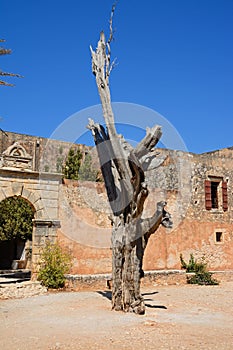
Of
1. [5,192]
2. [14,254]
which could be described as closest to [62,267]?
[5,192]

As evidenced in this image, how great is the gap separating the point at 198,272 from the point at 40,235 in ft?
19.3

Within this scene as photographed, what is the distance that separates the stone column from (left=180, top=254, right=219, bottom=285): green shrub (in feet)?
16.3

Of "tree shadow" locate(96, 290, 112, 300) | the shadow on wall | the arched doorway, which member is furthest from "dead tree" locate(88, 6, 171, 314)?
the shadow on wall

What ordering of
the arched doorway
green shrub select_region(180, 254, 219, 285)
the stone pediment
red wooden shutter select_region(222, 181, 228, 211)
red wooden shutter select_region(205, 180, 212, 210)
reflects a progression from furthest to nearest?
the arched doorway < red wooden shutter select_region(222, 181, 228, 211) < red wooden shutter select_region(205, 180, 212, 210) < green shrub select_region(180, 254, 219, 285) < the stone pediment

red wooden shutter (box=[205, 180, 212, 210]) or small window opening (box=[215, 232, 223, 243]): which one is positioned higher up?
red wooden shutter (box=[205, 180, 212, 210])

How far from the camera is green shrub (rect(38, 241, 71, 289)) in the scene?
10.2 m

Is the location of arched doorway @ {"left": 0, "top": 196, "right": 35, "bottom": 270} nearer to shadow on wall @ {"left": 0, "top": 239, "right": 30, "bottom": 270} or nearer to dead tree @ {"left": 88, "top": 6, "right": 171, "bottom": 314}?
shadow on wall @ {"left": 0, "top": 239, "right": 30, "bottom": 270}

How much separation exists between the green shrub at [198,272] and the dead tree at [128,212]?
5.84 metres

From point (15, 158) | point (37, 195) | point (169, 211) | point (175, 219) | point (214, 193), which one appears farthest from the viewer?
point (214, 193)

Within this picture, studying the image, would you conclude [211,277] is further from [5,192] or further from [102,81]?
[102,81]

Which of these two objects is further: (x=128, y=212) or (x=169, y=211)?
(x=169, y=211)

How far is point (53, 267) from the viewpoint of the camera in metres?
10.3

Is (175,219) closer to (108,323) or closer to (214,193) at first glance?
(214,193)

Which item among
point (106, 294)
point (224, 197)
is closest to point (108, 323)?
point (106, 294)
